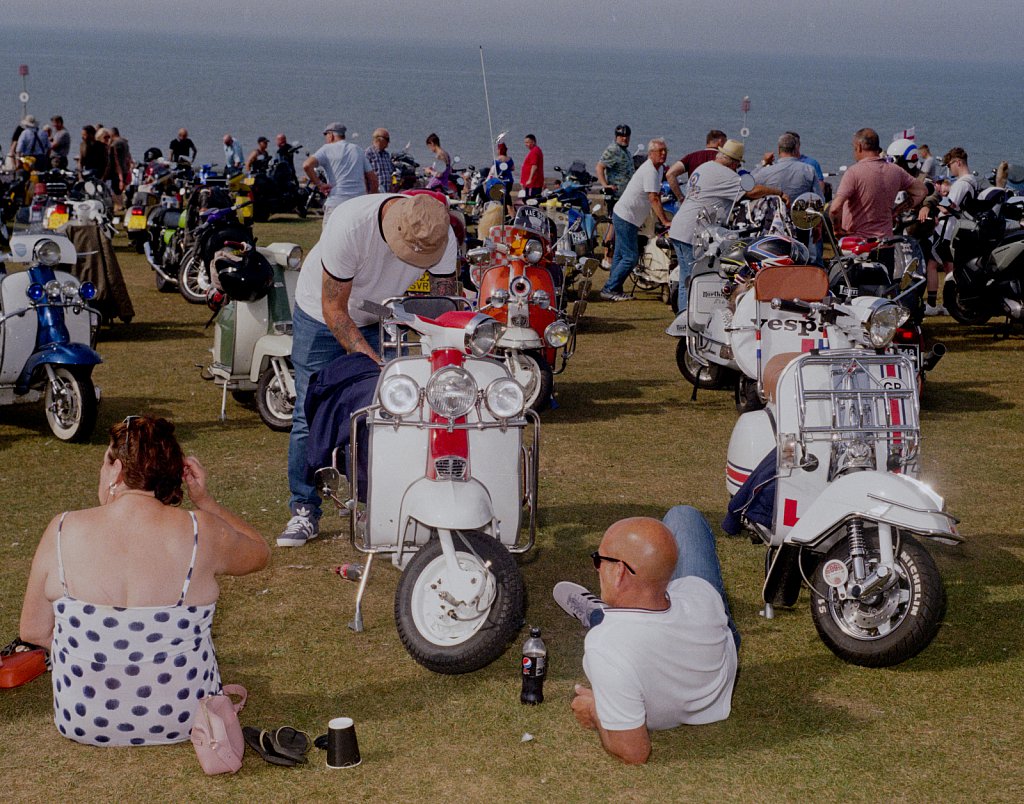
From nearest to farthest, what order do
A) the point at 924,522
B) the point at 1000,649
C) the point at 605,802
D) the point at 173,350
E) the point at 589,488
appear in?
the point at 605,802 → the point at 924,522 → the point at 1000,649 → the point at 589,488 → the point at 173,350

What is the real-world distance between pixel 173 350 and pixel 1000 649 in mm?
8660

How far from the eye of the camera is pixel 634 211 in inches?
577

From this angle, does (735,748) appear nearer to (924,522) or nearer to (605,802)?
(605,802)

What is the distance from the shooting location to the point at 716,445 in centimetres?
894

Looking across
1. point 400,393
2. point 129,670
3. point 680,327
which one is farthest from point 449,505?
point 680,327

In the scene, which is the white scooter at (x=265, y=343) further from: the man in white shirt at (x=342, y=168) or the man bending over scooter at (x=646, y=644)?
the man in white shirt at (x=342, y=168)

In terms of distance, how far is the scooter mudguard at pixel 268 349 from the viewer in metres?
8.81

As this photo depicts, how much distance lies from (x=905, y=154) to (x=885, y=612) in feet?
36.3

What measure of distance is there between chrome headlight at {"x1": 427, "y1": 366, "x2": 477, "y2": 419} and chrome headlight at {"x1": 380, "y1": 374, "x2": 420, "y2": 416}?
0.23 feet

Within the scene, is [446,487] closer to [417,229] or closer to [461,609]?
[461,609]

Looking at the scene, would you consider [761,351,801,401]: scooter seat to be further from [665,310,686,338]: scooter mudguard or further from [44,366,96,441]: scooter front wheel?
[44,366,96,441]: scooter front wheel

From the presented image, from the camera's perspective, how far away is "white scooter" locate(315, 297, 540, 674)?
16.1 ft

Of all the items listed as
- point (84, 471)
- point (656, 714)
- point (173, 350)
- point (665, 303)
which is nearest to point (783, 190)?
point (665, 303)

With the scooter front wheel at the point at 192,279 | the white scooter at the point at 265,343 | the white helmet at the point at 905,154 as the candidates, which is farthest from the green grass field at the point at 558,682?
the white helmet at the point at 905,154
